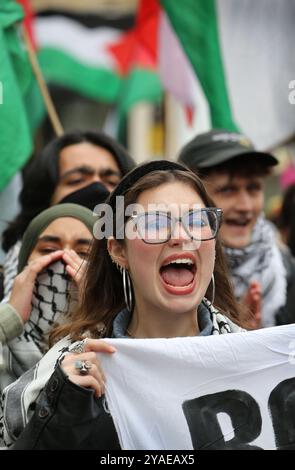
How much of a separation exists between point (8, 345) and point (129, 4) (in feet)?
43.7

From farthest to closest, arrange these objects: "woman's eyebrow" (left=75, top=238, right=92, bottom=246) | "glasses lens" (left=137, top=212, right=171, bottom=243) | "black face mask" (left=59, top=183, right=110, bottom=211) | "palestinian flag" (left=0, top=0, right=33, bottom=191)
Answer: "palestinian flag" (left=0, top=0, right=33, bottom=191)
"black face mask" (left=59, top=183, right=110, bottom=211)
"woman's eyebrow" (left=75, top=238, right=92, bottom=246)
"glasses lens" (left=137, top=212, right=171, bottom=243)

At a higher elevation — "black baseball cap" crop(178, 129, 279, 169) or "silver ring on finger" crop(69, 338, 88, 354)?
"black baseball cap" crop(178, 129, 279, 169)

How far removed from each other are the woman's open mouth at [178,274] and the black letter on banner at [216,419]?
275 millimetres

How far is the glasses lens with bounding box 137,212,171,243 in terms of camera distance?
99.3 inches

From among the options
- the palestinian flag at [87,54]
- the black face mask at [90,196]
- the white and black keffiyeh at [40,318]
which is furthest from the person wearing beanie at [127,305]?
the palestinian flag at [87,54]

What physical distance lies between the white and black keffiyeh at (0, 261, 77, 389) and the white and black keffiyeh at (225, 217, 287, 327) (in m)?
1.08

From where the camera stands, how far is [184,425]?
7.82 ft

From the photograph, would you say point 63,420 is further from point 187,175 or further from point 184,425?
point 187,175

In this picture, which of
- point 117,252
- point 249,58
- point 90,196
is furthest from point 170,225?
point 249,58

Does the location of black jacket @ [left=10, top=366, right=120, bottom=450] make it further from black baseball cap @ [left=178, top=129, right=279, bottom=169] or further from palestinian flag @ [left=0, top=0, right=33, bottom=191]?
palestinian flag @ [left=0, top=0, right=33, bottom=191]

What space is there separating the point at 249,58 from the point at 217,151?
1.57 meters

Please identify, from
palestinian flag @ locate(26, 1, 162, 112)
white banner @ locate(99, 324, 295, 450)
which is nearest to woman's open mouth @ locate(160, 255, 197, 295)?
white banner @ locate(99, 324, 295, 450)

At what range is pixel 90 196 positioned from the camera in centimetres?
389
